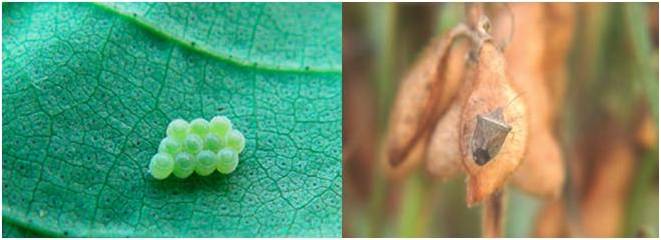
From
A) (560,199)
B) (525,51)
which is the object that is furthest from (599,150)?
(525,51)

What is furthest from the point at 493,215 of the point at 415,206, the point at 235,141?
the point at 235,141

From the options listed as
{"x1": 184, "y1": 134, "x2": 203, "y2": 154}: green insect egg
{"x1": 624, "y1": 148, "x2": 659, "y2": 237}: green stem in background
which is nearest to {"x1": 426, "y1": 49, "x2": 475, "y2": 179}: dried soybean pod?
{"x1": 184, "y1": 134, "x2": 203, "y2": 154}: green insect egg

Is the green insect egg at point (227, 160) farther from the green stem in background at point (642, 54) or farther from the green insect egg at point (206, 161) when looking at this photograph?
the green stem in background at point (642, 54)

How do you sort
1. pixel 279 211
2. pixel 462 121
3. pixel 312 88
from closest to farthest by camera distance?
pixel 462 121
pixel 279 211
pixel 312 88

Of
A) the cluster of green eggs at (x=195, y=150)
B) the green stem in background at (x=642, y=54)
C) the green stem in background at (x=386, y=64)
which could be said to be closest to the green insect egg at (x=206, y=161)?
the cluster of green eggs at (x=195, y=150)

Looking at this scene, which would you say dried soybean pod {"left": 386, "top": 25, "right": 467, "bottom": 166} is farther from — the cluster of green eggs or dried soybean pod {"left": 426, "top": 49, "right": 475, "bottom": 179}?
the cluster of green eggs

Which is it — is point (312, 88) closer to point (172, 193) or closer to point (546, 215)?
point (172, 193)
